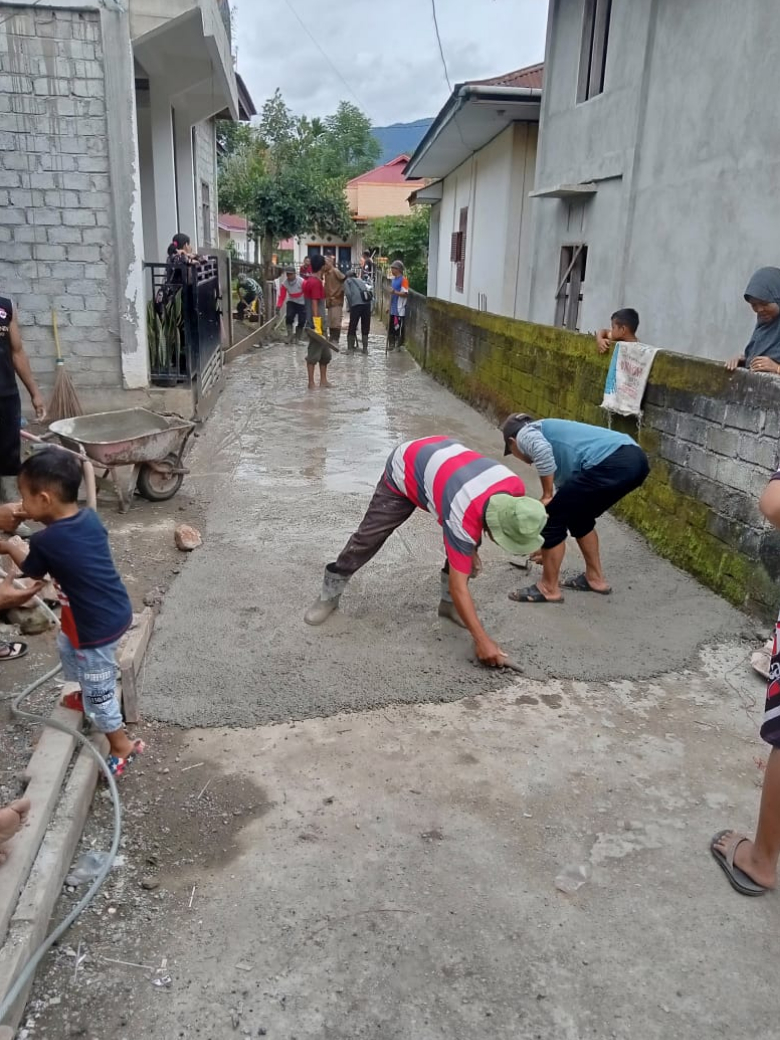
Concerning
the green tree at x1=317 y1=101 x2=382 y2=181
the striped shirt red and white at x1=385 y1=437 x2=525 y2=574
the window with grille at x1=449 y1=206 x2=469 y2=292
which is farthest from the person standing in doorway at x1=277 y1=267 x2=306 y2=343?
the green tree at x1=317 y1=101 x2=382 y2=181

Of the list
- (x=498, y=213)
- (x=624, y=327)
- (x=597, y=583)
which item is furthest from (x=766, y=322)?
(x=498, y=213)

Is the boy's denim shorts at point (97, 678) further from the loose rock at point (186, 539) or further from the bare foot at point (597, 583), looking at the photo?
the bare foot at point (597, 583)

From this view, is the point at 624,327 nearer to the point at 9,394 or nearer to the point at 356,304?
the point at 9,394

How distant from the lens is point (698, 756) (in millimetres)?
3289

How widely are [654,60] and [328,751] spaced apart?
827 centimetres

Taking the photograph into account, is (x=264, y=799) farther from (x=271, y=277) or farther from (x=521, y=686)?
(x=271, y=277)

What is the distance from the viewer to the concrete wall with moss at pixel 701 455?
4398 millimetres

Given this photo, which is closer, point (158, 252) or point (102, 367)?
point (102, 367)

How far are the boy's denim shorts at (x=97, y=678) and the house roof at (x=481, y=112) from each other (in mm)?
10206

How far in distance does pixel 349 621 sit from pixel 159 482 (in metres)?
2.72

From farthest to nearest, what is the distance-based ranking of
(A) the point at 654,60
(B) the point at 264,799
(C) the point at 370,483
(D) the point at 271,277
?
(D) the point at 271,277, (A) the point at 654,60, (C) the point at 370,483, (B) the point at 264,799

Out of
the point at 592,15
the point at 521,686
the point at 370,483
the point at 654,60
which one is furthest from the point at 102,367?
the point at 592,15

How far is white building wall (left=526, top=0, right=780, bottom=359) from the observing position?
6875 millimetres

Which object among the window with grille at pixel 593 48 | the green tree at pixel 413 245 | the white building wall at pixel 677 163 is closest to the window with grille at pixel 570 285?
the white building wall at pixel 677 163
